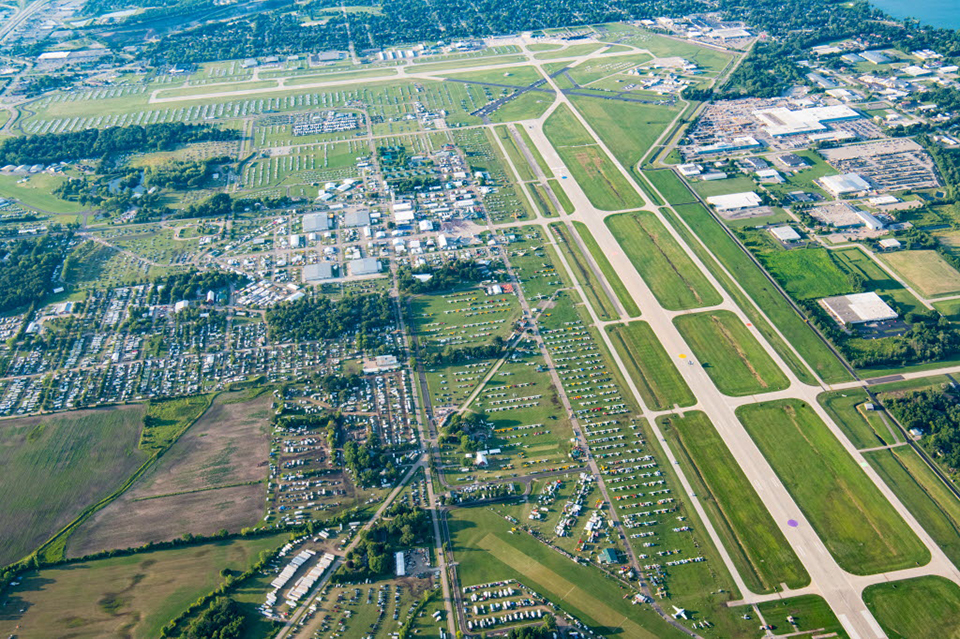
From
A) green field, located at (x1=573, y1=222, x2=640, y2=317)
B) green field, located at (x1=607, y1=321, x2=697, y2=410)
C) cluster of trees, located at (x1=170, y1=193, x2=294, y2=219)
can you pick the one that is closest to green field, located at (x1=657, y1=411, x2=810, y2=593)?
green field, located at (x1=607, y1=321, x2=697, y2=410)

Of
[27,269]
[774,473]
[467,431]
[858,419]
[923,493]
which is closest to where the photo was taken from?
[923,493]

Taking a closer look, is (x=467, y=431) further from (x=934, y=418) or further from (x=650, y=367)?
(x=934, y=418)

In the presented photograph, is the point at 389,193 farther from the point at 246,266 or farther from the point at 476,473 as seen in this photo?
the point at 476,473

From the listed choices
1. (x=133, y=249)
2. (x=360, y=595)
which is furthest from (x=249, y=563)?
(x=133, y=249)

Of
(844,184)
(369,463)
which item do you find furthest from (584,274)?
(844,184)

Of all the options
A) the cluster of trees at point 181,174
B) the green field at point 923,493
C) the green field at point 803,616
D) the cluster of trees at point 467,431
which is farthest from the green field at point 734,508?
the cluster of trees at point 181,174
